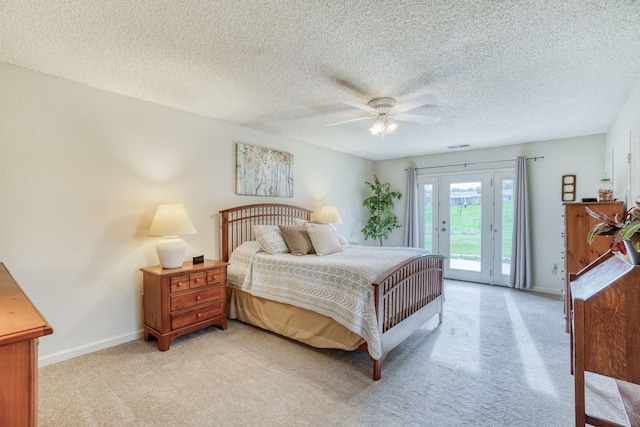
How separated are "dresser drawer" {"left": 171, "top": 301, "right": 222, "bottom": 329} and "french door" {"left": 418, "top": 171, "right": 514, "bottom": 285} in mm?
4357

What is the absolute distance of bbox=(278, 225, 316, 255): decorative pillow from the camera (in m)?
3.58

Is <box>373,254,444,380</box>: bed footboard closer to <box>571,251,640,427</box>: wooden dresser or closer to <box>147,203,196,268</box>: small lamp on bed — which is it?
<box>571,251,640,427</box>: wooden dresser

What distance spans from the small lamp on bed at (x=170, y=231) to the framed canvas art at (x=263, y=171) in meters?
1.06

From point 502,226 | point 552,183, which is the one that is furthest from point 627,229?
point 502,226

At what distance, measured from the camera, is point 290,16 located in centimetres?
179

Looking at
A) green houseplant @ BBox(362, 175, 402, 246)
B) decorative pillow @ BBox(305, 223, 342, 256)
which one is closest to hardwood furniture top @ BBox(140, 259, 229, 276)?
decorative pillow @ BBox(305, 223, 342, 256)

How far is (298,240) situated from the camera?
3617 mm

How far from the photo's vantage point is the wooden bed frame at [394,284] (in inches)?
98.1

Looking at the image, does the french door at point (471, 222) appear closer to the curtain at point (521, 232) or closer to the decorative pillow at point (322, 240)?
the curtain at point (521, 232)

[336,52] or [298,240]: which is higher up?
[336,52]

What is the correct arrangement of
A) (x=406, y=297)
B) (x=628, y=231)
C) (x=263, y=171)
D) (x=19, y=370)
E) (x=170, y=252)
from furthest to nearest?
(x=263, y=171)
(x=170, y=252)
(x=406, y=297)
(x=628, y=231)
(x=19, y=370)

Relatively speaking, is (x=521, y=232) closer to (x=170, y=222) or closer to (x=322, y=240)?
(x=322, y=240)

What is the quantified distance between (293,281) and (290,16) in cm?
220

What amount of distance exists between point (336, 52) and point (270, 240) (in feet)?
7.19
